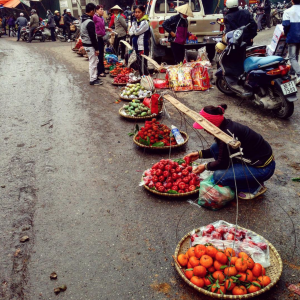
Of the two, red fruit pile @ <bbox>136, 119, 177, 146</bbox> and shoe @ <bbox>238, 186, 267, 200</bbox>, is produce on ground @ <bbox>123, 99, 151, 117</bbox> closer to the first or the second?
red fruit pile @ <bbox>136, 119, 177, 146</bbox>

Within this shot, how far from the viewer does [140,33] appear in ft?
26.7

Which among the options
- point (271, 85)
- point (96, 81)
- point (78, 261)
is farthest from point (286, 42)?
point (78, 261)

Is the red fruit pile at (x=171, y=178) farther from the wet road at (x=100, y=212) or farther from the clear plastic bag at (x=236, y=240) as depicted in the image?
the clear plastic bag at (x=236, y=240)

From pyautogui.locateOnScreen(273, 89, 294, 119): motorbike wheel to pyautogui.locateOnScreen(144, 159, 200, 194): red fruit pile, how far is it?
2.68m

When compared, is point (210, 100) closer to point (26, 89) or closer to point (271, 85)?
point (271, 85)

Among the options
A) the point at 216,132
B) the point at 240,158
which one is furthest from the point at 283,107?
the point at 216,132

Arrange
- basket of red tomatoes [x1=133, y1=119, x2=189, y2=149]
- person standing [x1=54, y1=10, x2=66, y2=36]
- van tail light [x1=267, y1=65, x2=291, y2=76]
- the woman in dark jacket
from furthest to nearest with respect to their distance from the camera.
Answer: person standing [x1=54, y1=10, x2=66, y2=36], van tail light [x1=267, y1=65, x2=291, y2=76], basket of red tomatoes [x1=133, y1=119, x2=189, y2=149], the woman in dark jacket

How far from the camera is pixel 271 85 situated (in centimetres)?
562

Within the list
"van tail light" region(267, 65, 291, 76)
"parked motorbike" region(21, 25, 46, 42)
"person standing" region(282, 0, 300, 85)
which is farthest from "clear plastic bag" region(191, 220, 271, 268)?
"parked motorbike" region(21, 25, 46, 42)

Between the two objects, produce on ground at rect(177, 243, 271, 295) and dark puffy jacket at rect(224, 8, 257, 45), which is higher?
dark puffy jacket at rect(224, 8, 257, 45)

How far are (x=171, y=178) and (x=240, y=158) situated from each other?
0.95 metres

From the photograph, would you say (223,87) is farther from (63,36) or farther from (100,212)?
(63,36)

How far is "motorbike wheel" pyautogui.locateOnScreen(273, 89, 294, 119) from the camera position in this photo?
18.1ft

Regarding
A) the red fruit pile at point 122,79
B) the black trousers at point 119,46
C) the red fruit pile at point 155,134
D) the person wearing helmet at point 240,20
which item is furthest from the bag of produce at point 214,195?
the black trousers at point 119,46
